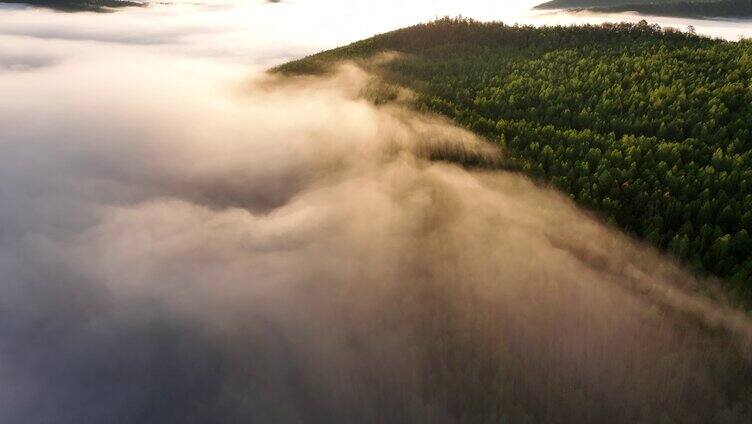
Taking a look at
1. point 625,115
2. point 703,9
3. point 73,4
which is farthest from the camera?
point 73,4

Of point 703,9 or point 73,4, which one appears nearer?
point 703,9

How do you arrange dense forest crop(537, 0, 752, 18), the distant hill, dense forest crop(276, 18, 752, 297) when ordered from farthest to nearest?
1. the distant hill
2. dense forest crop(537, 0, 752, 18)
3. dense forest crop(276, 18, 752, 297)

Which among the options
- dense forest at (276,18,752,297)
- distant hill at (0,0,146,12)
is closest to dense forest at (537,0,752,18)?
dense forest at (276,18,752,297)

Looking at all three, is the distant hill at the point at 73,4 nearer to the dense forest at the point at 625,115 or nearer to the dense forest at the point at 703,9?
the dense forest at the point at 625,115

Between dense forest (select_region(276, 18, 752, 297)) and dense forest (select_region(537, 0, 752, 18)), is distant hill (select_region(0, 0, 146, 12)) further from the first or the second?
dense forest (select_region(537, 0, 752, 18))

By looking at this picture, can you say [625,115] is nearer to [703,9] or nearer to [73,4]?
[703,9]

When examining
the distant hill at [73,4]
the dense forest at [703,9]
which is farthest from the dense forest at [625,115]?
the distant hill at [73,4]

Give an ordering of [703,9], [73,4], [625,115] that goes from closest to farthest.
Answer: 1. [625,115]
2. [703,9]
3. [73,4]

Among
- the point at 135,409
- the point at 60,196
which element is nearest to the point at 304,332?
the point at 135,409

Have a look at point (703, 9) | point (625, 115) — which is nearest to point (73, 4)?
point (703, 9)
